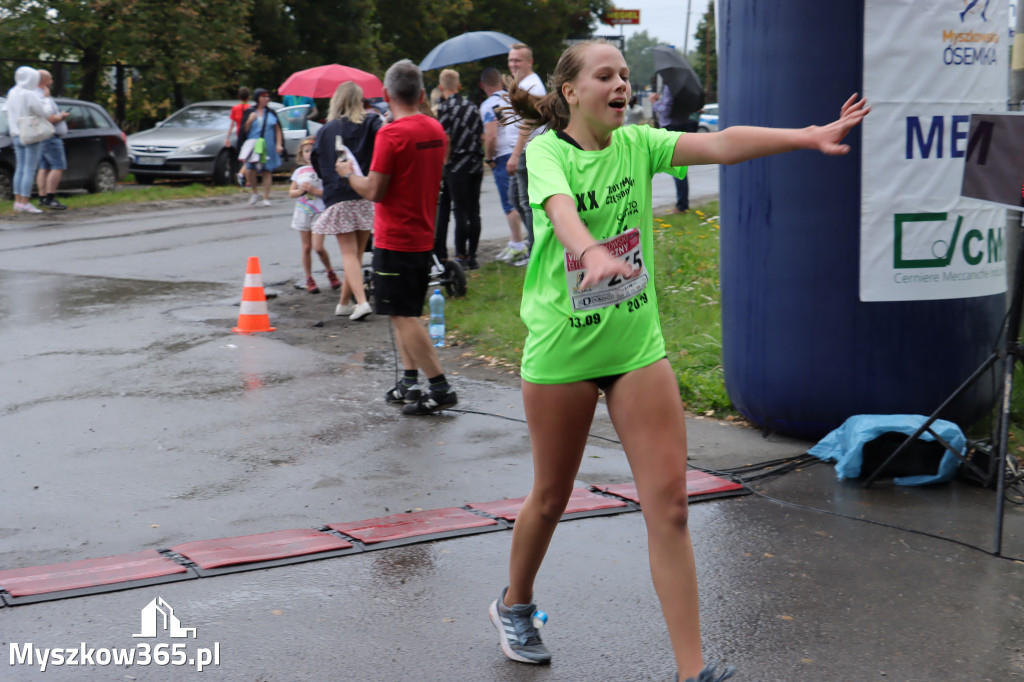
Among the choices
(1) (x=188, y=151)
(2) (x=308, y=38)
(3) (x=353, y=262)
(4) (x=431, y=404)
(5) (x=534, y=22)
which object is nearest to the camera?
(4) (x=431, y=404)

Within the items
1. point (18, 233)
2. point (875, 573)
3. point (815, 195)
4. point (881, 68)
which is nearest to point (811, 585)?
point (875, 573)

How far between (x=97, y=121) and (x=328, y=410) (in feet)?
51.5

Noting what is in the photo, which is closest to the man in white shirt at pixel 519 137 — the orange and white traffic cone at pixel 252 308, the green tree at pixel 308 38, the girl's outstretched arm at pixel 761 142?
the orange and white traffic cone at pixel 252 308

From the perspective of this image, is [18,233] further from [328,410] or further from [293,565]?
[293,565]

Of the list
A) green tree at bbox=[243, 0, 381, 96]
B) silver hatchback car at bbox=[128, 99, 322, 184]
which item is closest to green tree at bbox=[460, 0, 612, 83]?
green tree at bbox=[243, 0, 381, 96]

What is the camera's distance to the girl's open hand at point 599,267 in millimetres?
2910

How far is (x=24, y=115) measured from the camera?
1742cm

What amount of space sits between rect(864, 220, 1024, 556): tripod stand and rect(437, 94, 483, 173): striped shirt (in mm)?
6664

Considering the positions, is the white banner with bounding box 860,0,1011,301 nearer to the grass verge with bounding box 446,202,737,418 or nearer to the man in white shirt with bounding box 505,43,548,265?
the grass verge with bounding box 446,202,737,418

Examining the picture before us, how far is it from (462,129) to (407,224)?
14.7 ft

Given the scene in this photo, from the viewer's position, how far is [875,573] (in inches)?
175

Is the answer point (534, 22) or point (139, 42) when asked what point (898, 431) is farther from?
point (534, 22)

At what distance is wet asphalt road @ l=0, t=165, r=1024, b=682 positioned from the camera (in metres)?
3.79

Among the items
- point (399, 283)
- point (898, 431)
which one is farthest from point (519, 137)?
point (898, 431)
